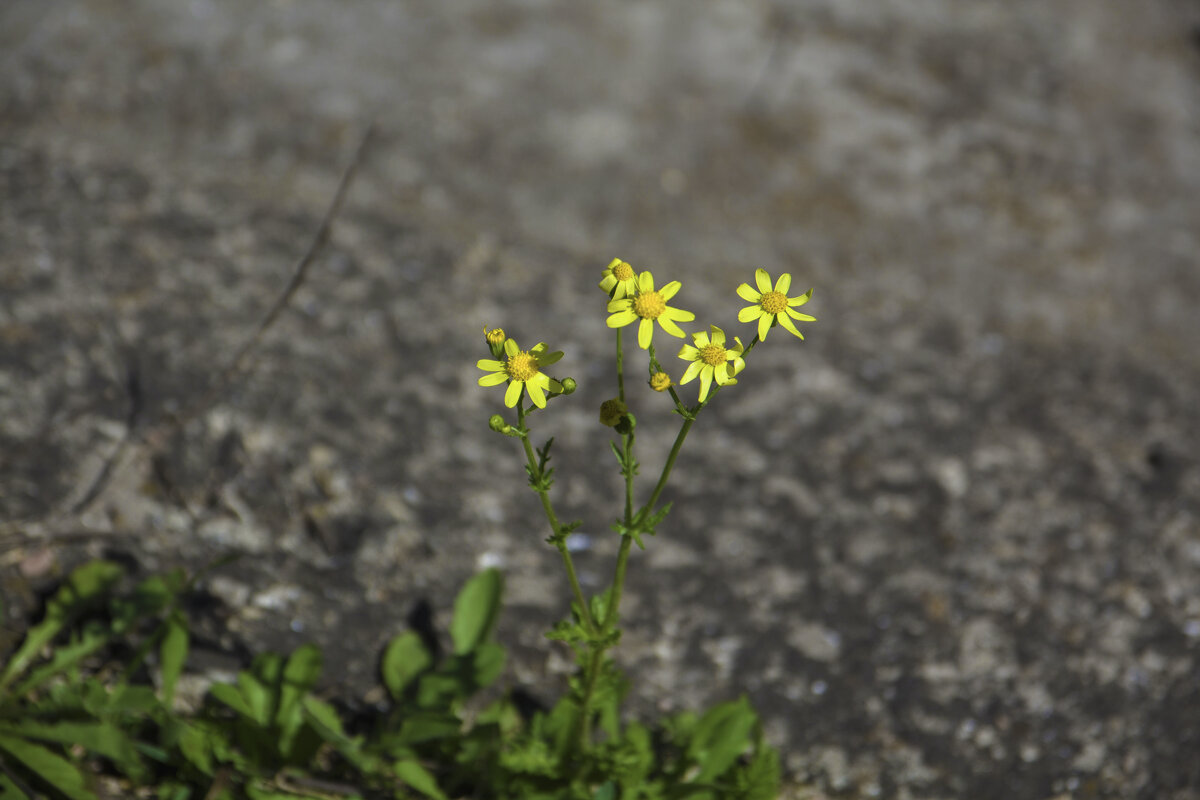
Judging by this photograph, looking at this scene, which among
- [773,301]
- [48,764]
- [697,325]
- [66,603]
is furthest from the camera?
[697,325]

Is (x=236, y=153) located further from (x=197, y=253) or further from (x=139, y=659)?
(x=139, y=659)

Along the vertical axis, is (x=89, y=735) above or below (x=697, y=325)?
below

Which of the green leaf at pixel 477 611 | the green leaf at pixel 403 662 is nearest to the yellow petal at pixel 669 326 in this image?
the green leaf at pixel 477 611

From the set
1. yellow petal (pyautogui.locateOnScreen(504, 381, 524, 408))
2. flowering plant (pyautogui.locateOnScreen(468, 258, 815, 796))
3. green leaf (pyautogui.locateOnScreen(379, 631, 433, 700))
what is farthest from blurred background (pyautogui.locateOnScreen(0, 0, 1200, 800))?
yellow petal (pyautogui.locateOnScreen(504, 381, 524, 408))

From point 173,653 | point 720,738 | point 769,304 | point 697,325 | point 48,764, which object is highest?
point 697,325

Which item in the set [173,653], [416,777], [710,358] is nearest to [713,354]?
[710,358]

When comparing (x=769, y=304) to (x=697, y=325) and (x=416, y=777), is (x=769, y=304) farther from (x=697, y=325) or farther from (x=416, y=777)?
(x=697, y=325)

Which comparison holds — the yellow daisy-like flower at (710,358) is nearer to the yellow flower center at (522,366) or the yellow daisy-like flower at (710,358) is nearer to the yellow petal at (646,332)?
the yellow petal at (646,332)

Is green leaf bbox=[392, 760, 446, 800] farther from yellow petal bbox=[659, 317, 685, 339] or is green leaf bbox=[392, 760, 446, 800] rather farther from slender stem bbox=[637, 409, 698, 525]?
yellow petal bbox=[659, 317, 685, 339]
